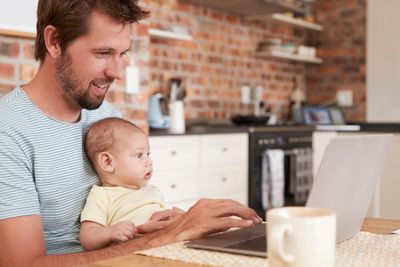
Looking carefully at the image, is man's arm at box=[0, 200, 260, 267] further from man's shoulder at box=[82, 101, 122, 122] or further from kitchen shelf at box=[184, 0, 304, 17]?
kitchen shelf at box=[184, 0, 304, 17]

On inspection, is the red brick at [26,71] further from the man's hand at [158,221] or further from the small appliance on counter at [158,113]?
the small appliance on counter at [158,113]

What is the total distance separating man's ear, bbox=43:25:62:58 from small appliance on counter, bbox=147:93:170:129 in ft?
7.33

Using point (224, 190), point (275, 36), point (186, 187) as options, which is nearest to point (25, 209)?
point (186, 187)

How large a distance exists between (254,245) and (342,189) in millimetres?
193

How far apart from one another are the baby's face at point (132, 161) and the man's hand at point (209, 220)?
40cm

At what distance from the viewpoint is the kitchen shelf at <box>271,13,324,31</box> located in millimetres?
5516

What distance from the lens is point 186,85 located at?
15.9 feet

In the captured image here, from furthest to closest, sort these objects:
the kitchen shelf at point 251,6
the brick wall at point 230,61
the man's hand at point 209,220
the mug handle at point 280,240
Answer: the kitchen shelf at point 251,6 < the brick wall at point 230,61 < the man's hand at point 209,220 < the mug handle at point 280,240

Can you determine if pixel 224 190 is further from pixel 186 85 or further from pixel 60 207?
pixel 60 207

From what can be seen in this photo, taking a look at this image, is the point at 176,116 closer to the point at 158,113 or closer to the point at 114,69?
the point at 158,113

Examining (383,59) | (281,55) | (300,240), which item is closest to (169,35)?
(281,55)

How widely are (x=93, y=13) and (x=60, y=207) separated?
0.51 metres

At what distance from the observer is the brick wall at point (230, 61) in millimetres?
4352

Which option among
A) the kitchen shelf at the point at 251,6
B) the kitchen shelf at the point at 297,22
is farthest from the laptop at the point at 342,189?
the kitchen shelf at the point at 297,22
